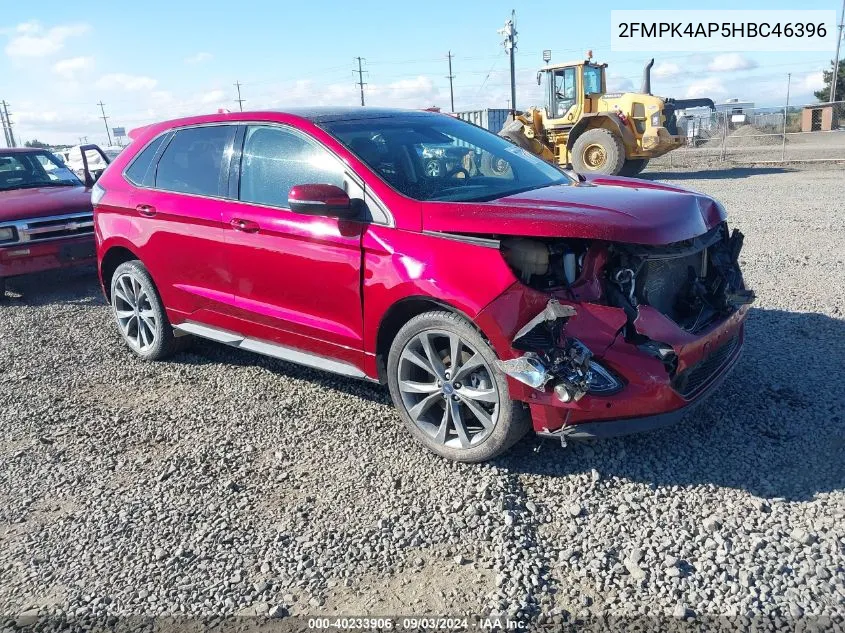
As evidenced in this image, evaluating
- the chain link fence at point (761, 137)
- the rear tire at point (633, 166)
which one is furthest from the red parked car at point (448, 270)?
the chain link fence at point (761, 137)

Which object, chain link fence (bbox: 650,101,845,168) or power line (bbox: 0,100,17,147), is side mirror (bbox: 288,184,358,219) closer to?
chain link fence (bbox: 650,101,845,168)

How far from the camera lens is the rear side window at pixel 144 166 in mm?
5286

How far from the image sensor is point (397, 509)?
3301mm

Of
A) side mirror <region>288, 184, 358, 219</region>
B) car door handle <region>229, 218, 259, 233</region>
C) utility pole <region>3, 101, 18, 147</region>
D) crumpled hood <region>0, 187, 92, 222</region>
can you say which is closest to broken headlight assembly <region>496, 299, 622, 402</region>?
side mirror <region>288, 184, 358, 219</region>

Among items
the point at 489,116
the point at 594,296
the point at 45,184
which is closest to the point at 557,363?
the point at 594,296

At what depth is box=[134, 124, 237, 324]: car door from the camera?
4637mm

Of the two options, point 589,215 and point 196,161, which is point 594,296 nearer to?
point 589,215

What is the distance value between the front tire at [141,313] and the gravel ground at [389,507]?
38 cm

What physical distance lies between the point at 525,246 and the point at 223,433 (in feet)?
7.18

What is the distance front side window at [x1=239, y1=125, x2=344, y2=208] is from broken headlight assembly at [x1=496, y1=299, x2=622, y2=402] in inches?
59.5

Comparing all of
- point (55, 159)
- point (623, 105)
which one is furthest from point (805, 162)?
point (55, 159)

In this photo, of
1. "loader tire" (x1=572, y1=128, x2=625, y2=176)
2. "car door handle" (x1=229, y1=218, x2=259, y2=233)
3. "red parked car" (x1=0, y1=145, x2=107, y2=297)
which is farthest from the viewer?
"loader tire" (x1=572, y1=128, x2=625, y2=176)

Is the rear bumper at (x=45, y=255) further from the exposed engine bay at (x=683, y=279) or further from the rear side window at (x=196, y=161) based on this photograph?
the exposed engine bay at (x=683, y=279)

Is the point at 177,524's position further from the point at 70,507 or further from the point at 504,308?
the point at 504,308
